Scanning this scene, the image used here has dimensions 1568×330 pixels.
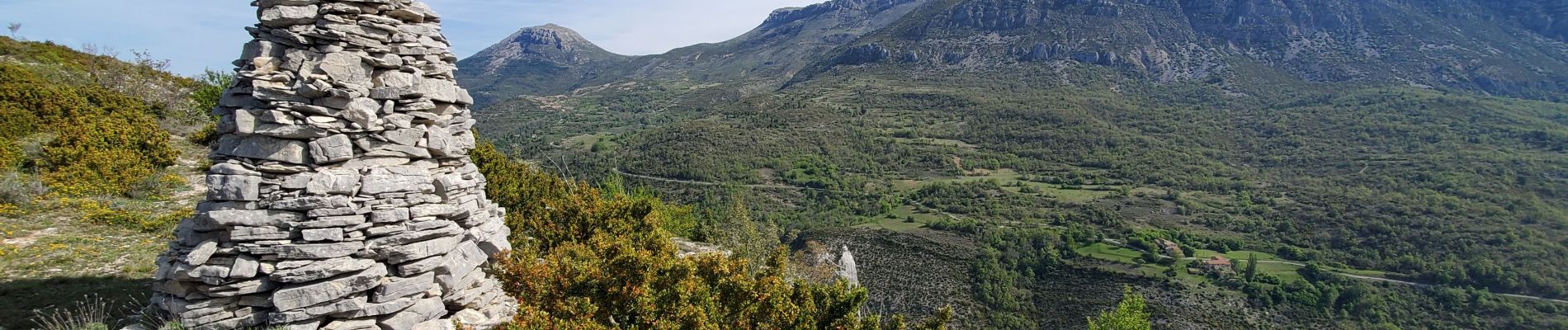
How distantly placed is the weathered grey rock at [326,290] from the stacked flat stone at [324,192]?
0.01 meters

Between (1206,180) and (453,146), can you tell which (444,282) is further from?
(1206,180)

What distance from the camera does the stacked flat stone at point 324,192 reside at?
6832 mm

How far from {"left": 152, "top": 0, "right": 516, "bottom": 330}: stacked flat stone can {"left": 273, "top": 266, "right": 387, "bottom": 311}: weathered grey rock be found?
12mm

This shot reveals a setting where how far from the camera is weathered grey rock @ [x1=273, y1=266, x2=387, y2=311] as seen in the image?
6805 mm

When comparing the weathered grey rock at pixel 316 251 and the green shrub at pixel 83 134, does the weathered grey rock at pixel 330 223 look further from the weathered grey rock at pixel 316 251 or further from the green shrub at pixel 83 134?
the green shrub at pixel 83 134

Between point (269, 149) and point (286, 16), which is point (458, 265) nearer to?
point (269, 149)

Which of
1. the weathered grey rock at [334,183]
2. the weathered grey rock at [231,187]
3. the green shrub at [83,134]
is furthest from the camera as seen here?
the green shrub at [83,134]

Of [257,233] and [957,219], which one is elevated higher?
[257,233]

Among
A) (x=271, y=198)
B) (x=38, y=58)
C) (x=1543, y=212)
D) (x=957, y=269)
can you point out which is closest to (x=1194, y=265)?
(x=957, y=269)

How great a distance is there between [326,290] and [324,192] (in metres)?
1.14

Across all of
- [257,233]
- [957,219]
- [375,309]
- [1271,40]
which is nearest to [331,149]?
[257,233]

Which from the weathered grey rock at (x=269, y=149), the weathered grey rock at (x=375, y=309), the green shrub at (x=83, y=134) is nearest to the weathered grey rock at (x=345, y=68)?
the weathered grey rock at (x=269, y=149)

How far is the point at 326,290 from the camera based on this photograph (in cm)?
696

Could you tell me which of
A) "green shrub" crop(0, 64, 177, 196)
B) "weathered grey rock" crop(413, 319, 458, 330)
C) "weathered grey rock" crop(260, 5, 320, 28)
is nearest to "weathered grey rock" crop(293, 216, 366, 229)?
"weathered grey rock" crop(413, 319, 458, 330)
